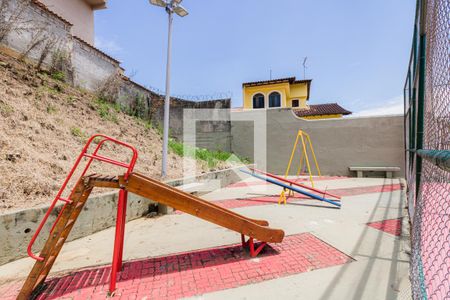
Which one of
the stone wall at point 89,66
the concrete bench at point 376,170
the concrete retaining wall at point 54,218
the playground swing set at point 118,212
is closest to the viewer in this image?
the playground swing set at point 118,212

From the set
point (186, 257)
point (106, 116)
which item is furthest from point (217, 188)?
point (186, 257)

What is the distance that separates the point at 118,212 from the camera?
2.20 meters

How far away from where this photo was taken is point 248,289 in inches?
81.7

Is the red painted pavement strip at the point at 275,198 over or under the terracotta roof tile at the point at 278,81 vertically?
under

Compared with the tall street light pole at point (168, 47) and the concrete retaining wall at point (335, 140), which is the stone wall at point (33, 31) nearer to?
the tall street light pole at point (168, 47)

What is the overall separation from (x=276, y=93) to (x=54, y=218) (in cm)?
2122

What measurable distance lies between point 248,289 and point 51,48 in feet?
25.1

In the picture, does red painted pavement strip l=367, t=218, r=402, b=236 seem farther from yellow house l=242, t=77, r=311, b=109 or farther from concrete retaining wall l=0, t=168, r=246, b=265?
yellow house l=242, t=77, r=311, b=109

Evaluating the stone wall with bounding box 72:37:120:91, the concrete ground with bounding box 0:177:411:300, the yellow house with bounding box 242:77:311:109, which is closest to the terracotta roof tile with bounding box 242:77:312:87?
the yellow house with bounding box 242:77:311:109

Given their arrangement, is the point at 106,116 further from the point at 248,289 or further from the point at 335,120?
the point at 335,120

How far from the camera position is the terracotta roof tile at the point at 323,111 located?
22000 millimetres

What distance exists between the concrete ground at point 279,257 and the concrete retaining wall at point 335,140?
5620 millimetres

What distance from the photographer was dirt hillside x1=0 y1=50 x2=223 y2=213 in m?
3.32

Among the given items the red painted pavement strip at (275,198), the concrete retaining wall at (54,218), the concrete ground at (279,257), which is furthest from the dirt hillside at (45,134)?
the red painted pavement strip at (275,198)
